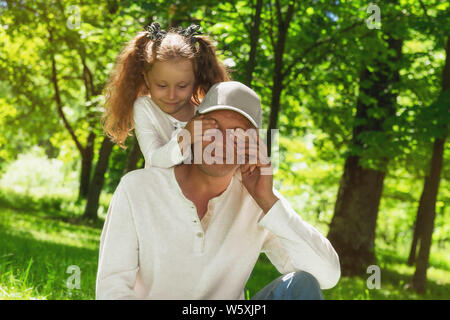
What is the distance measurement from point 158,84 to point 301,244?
4.86ft

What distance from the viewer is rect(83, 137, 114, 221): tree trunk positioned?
1499cm

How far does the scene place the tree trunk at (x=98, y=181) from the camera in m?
15.0

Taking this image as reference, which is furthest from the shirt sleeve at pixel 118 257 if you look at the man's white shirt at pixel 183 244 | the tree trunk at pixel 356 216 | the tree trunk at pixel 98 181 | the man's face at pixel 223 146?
the tree trunk at pixel 98 181

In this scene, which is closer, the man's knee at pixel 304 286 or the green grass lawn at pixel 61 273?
the man's knee at pixel 304 286

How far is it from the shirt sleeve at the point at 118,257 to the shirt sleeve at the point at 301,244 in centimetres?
58

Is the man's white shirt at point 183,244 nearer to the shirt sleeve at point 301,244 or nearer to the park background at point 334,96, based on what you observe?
the shirt sleeve at point 301,244

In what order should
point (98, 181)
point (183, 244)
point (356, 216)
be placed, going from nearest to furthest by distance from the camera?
point (183, 244) → point (356, 216) → point (98, 181)

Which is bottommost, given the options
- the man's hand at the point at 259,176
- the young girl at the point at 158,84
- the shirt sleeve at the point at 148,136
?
the man's hand at the point at 259,176

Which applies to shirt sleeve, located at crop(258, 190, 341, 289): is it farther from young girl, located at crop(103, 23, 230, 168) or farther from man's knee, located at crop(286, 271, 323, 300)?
young girl, located at crop(103, 23, 230, 168)

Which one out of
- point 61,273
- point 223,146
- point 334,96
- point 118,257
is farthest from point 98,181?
point 118,257

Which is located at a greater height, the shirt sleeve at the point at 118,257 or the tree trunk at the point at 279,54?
the tree trunk at the point at 279,54

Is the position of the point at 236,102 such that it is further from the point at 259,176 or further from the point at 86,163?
the point at 86,163

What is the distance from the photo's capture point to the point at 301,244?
250 cm
